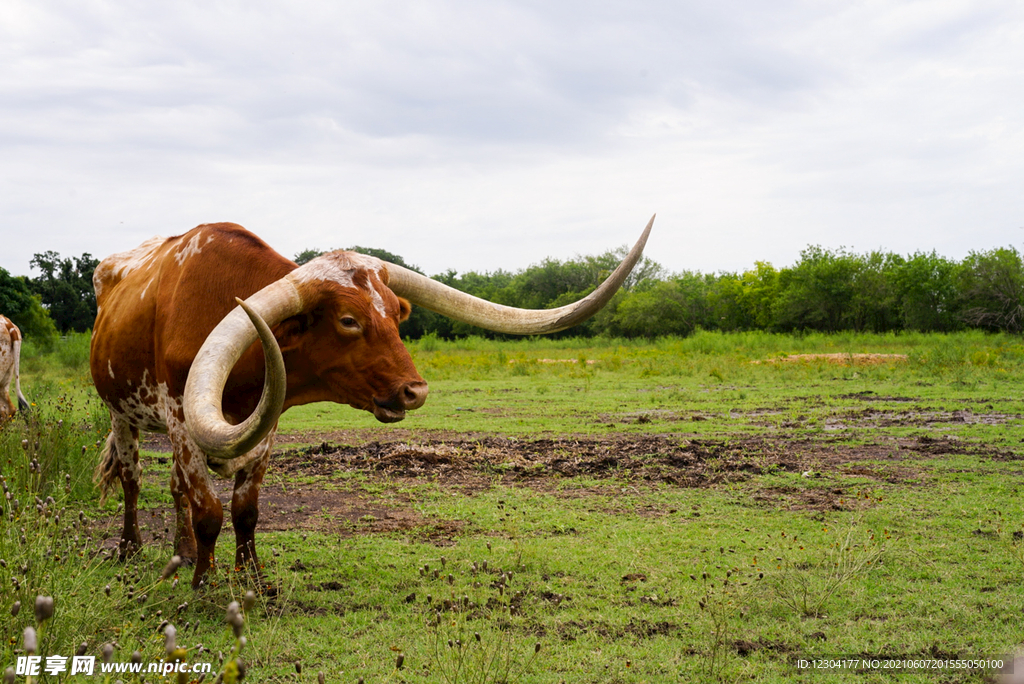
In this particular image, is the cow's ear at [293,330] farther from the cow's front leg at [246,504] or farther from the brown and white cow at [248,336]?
the cow's front leg at [246,504]

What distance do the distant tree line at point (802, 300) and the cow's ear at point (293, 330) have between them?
→ 2599 centimetres

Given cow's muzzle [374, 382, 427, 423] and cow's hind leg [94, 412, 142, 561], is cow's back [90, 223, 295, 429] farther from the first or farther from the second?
cow's muzzle [374, 382, 427, 423]

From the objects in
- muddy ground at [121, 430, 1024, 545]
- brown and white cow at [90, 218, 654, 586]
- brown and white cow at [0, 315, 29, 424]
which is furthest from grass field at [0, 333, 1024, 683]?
brown and white cow at [0, 315, 29, 424]

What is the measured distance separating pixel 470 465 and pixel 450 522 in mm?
2330

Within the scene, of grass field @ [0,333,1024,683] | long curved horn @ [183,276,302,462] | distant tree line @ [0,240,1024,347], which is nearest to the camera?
long curved horn @ [183,276,302,462]

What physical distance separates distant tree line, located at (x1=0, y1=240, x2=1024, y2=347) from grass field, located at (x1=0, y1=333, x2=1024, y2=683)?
21.6 m

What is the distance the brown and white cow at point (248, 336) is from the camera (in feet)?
12.1

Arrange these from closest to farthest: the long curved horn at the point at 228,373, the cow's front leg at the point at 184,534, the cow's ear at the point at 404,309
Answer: the long curved horn at the point at 228,373 → the cow's ear at the point at 404,309 → the cow's front leg at the point at 184,534

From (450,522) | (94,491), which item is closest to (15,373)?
(94,491)

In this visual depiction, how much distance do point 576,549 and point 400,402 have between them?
2440mm

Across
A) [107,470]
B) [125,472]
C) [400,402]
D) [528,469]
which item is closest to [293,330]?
[400,402]

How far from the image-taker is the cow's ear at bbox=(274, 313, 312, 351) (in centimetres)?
391

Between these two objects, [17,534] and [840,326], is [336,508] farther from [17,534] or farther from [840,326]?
[840,326]

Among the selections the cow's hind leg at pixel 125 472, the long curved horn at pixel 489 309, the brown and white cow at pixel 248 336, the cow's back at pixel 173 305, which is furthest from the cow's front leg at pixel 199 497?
the long curved horn at pixel 489 309
